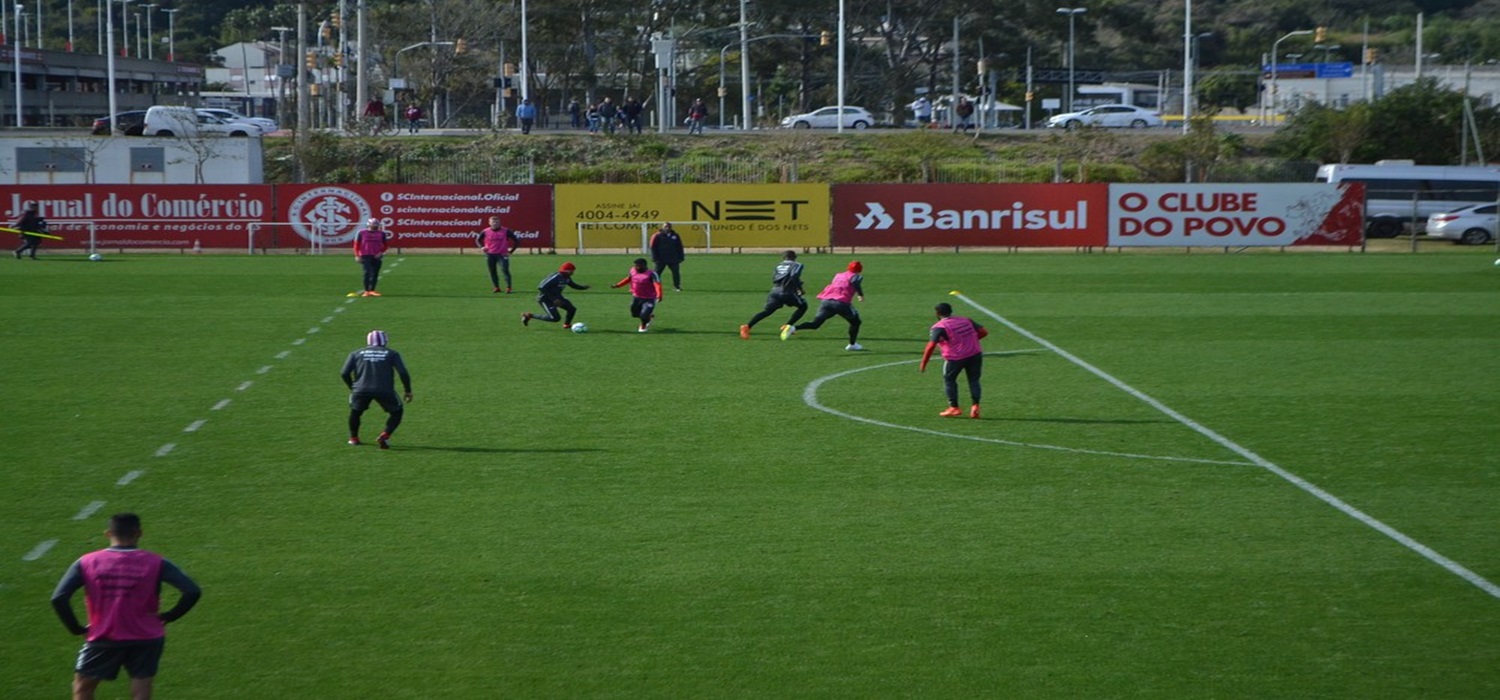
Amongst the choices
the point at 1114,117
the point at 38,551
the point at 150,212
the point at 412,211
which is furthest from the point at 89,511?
the point at 1114,117

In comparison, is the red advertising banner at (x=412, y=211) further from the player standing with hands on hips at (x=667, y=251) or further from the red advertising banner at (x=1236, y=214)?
the red advertising banner at (x=1236, y=214)

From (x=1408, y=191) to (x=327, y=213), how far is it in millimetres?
34545

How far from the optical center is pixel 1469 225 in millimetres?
47844

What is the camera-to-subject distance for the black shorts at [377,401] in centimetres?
1616

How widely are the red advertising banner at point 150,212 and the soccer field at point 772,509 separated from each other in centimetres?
1820

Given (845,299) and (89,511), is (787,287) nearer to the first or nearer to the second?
(845,299)

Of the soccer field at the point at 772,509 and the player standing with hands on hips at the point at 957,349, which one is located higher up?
the player standing with hands on hips at the point at 957,349

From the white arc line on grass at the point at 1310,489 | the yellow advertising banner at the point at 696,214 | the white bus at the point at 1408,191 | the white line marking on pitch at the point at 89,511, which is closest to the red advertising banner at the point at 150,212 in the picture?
the yellow advertising banner at the point at 696,214

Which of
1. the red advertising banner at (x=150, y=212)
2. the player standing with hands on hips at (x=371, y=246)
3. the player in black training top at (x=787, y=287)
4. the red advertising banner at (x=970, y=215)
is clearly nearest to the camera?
the player in black training top at (x=787, y=287)

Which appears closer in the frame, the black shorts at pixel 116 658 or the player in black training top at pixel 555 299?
the black shorts at pixel 116 658

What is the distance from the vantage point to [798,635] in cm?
1041

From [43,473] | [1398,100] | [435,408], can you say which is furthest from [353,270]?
[1398,100]

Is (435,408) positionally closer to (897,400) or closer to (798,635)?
(897,400)

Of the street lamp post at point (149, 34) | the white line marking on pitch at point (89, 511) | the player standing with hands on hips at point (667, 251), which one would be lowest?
the white line marking on pitch at point (89, 511)
